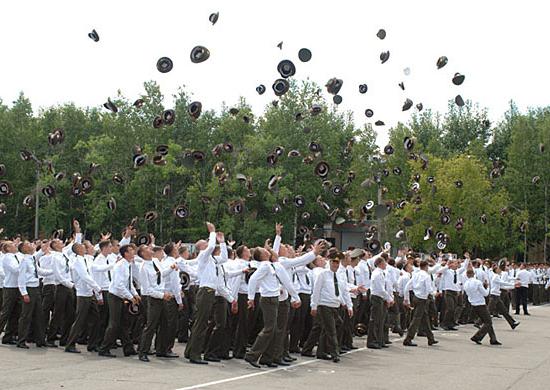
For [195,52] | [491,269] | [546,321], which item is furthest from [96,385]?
[546,321]

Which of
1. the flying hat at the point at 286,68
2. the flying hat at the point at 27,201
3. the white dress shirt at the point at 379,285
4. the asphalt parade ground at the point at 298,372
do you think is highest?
the flying hat at the point at 286,68

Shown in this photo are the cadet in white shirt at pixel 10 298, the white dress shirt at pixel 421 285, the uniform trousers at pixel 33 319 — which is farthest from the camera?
the white dress shirt at pixel 421 285

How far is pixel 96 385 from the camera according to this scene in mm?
12359

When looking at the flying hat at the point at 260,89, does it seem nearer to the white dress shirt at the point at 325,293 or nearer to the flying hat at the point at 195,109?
the flying hat at the point at 195,109

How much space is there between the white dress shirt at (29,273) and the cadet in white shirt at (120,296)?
6.52ft

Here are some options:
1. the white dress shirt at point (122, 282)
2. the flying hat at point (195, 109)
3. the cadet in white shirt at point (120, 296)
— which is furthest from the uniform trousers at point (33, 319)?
the flying hat at point (195, 109)

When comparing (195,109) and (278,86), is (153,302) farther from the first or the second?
(195,109)

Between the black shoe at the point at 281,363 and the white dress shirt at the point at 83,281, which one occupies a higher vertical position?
the white dress shirt at the point at 83,281

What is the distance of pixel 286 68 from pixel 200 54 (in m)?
3.03

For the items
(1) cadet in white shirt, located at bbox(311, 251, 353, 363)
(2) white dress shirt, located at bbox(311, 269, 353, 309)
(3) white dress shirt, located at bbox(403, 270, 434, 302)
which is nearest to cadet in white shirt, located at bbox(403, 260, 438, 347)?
(3) white dress shirt, located at bbox(403, 270, 434, 302)

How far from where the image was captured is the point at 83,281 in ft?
54.2

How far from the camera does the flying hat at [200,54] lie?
22672 millimetres

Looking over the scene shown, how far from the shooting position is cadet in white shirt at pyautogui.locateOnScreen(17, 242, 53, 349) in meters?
17.1

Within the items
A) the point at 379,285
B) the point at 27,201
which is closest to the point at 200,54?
the point at 379,285
